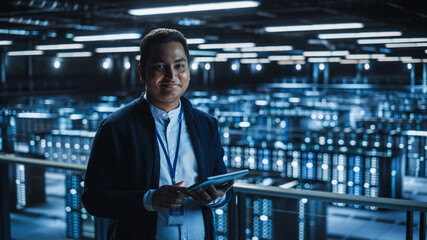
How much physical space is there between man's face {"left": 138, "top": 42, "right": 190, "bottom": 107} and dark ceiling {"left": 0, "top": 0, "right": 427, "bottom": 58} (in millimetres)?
6790

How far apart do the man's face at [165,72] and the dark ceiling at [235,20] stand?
679 cm

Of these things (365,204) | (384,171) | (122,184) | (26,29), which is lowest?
(384,171)

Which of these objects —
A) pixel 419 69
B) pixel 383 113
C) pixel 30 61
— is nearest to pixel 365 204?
pixel 419 69

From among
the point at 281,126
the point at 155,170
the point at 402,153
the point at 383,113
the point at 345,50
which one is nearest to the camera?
the point at 155,170

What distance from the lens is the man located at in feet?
5.13

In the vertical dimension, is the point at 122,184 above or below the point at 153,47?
below

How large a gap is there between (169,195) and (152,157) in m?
0.18

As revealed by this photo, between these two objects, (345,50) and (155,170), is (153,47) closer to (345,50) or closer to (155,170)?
(155,170)

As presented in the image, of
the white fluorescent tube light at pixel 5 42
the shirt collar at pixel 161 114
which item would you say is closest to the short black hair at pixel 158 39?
the shirt collar at pixel 161 114

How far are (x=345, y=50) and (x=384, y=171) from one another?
376 cm

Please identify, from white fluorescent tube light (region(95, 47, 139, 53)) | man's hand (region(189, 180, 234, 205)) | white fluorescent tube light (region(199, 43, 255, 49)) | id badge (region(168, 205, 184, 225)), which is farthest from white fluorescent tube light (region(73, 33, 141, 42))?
man's hand (region(189, 180, 234, 205))

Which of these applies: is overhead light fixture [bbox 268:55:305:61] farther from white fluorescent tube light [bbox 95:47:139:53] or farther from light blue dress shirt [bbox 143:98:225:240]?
light blue dress shirt [bbox 143:98:225:240]

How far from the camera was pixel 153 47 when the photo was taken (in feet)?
5.25

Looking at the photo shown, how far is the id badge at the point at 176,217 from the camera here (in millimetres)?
1594
